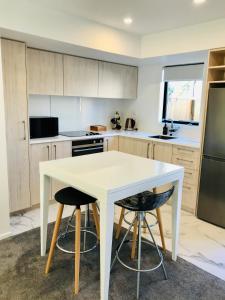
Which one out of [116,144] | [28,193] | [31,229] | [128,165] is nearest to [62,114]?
[116,144]

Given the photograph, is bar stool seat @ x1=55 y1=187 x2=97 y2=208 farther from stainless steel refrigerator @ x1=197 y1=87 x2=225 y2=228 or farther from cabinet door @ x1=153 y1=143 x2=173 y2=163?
cabinet door @ x1=153 y1=143 x2=173 y2=163

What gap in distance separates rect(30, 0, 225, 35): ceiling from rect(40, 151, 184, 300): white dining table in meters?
1.59

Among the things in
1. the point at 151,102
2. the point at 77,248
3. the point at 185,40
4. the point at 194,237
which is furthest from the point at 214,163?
the point at 77,248

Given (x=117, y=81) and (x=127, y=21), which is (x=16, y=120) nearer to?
(x=127, y=21)

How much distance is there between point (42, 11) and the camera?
278 centimetres

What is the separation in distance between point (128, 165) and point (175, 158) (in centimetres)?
159

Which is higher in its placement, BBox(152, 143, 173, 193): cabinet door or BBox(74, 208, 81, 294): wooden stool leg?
BBox(152, 143, 173, 193): cabinet door

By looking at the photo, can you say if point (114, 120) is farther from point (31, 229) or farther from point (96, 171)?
point (96, 171)

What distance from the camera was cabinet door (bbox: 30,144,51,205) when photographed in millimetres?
3342

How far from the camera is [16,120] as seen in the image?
3082mm

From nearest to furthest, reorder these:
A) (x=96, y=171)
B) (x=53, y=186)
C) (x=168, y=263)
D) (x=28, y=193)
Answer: (x=96, y=171)
(x=168, y=263)
(x=28, y=193)
(x=53, y=186)

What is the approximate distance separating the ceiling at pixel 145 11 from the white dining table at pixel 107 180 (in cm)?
159

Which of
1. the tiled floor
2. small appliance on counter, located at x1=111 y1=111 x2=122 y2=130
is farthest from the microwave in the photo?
small appliance on counter, located at x1=111 y1=111 x2=122 y2=130

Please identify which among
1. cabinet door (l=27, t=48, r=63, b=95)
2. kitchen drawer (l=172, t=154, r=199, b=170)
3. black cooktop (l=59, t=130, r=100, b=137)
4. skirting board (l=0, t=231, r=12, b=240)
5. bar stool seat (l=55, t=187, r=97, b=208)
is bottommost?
skirting board (l=0, t=231, r=12, b=240)
